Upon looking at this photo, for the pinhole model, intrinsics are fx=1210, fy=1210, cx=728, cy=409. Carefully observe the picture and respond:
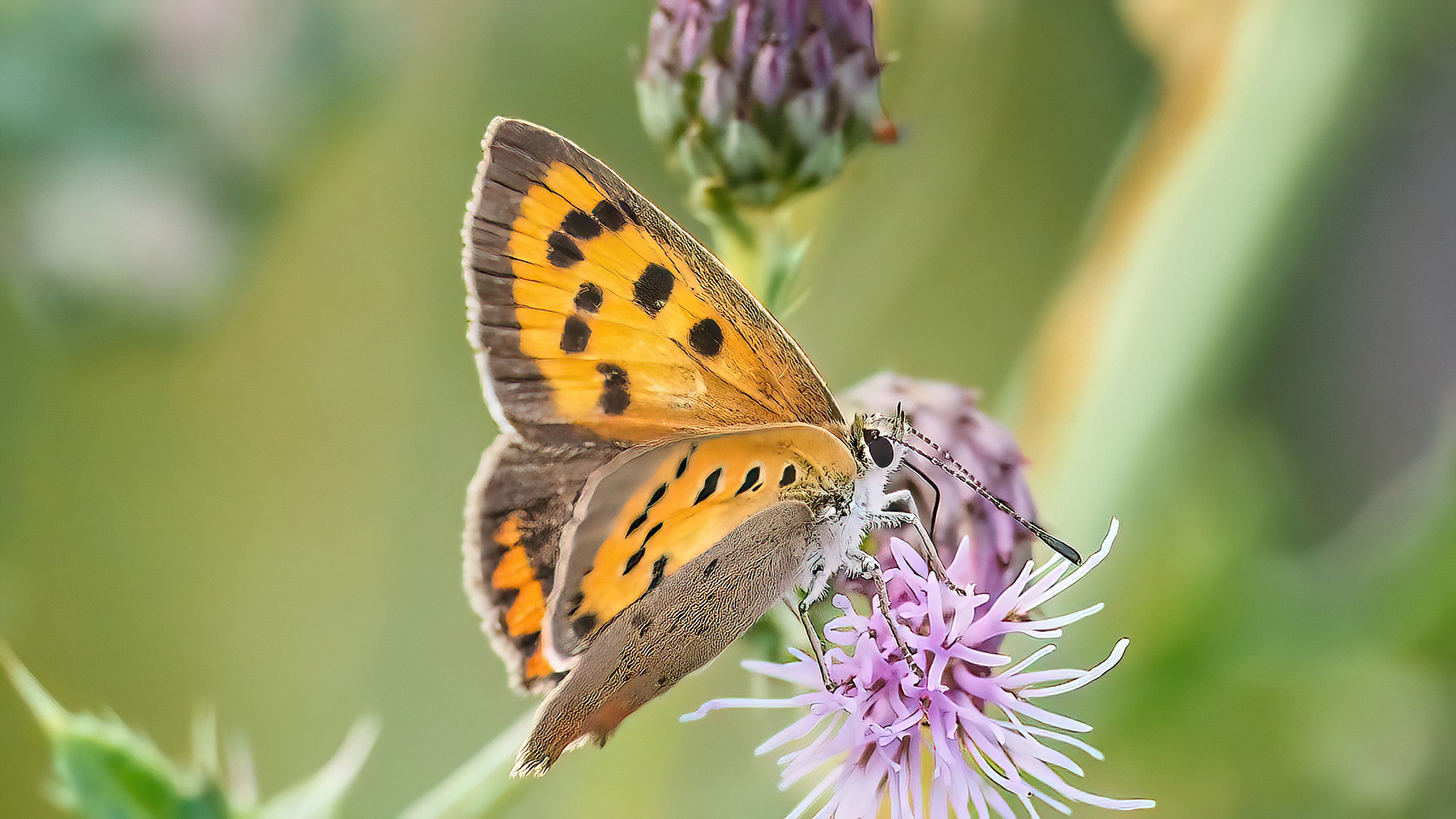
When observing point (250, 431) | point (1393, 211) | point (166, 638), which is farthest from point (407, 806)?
point (1393, 211)

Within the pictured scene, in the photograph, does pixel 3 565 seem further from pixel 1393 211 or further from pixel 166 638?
pixel 1393 211

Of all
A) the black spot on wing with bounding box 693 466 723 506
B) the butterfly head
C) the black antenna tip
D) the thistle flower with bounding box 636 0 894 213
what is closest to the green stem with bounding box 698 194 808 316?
the thistle flower with bounding box 636 0 894 213

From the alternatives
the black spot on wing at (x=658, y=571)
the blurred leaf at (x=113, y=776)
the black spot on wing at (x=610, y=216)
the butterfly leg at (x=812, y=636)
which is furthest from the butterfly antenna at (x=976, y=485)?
the blurred leaf at (x=113, y=776)

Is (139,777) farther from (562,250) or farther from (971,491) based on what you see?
(971,491)

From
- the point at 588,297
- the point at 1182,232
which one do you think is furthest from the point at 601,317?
the point at 1182,232

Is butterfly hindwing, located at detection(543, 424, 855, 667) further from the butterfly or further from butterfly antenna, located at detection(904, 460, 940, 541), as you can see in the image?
butterfly antenna, located at detection(904, 460, 940, 541)
